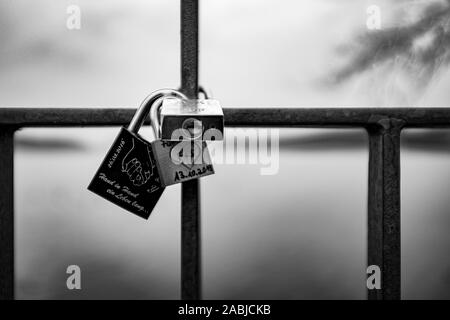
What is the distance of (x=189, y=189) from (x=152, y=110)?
0.15 meters

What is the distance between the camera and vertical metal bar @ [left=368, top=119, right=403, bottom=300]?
76 centimetres

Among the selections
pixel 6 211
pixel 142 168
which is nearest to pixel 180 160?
pixel 142 168

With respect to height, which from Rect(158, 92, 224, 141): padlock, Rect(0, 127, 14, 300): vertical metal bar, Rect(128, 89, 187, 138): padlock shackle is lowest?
Rect(0, 127, 14, 300): vertical metal bar

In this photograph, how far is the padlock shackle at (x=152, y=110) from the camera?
65 centimetres

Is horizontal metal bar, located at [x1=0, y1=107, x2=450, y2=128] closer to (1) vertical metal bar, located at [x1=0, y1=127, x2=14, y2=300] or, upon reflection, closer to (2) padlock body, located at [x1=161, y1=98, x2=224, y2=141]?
(1) vertical metal bar, located at [x1=0, y1=127, x2=14, y2=300]

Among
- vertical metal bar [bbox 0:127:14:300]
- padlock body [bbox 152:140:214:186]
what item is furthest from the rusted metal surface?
padlock body [bbox 152:140:214:186]

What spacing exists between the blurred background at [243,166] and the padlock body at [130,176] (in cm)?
18

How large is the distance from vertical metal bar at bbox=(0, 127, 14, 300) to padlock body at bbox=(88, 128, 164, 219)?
0.83 feet

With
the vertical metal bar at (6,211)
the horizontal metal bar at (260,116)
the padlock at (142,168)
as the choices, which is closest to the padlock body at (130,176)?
the padlock at (142,168)

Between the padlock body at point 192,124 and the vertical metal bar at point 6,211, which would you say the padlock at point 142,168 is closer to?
the padlock body at point 192,124

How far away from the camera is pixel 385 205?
764mm
